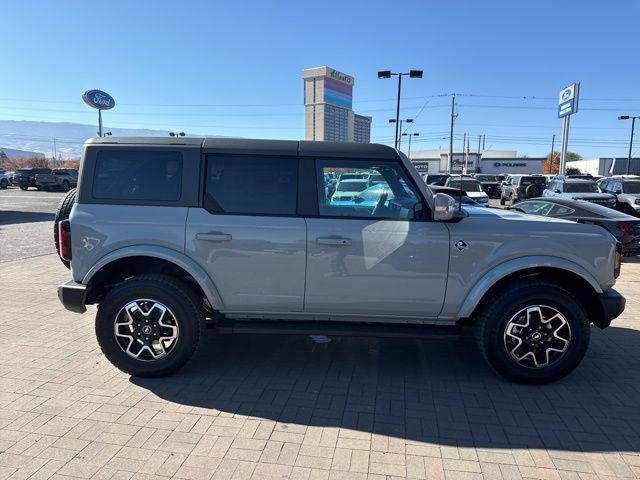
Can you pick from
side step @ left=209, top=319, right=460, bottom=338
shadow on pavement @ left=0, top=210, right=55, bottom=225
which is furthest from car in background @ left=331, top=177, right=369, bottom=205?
shadow on pavement @ left=0, top=210, right=55, bottom=225

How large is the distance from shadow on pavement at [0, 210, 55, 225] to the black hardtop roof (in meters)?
14.0

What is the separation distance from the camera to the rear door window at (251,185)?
3.74m

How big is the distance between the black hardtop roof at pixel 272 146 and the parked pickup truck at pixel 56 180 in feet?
109

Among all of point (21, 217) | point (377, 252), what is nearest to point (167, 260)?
point (377, 252)

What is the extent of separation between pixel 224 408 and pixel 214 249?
1.24 meters

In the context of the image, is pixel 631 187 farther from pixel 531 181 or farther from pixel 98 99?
pixel 98 99

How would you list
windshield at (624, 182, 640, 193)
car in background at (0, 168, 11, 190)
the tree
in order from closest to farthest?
windshield at (624, 182, 640, 193) < car in background at (0, 168, 11, 190) < the tree

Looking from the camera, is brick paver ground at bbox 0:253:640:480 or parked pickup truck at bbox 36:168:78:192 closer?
brick paver ground at bbox 0:253:640:480

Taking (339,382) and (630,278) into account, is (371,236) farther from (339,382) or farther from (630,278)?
(630,278)

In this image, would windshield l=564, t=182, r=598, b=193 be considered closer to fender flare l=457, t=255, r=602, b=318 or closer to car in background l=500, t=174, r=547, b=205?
car in background l=500, t=174, r=547, b=205

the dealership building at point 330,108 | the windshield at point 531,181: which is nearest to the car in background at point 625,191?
the windshield at point 531,181

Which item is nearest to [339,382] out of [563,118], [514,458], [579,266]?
[514,458]

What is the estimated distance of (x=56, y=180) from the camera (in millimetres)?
32719

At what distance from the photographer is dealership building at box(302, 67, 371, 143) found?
41438mm
